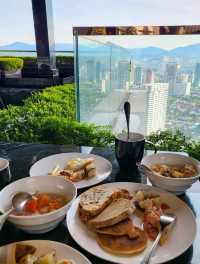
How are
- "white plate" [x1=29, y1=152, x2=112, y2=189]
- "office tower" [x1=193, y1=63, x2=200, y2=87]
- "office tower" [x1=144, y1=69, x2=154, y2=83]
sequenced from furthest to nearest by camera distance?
"office tower" [x1=144, y1=69, x2=154, y2=83], "office tower" [x1=193, y1=63, x2=200, y2=87], "white plate" [x1=29, y1=152, x2=112, y2=189]

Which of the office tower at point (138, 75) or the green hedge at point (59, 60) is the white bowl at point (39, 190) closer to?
the office tower at point (138, 75)

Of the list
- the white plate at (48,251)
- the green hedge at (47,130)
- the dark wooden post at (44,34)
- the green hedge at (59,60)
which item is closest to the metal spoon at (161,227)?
the white plate at (48,251)

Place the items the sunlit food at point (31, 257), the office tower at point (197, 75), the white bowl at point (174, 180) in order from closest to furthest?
the sunlit food at point (31, 257), the white bowl at point (174, 180), the office tower at point (197, 75)

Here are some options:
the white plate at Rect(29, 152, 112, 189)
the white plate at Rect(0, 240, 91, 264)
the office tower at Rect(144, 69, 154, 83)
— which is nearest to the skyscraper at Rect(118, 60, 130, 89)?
the office tower at Rect(144, 69, 154, 83)

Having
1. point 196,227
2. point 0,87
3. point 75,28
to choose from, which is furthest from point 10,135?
point 0,87

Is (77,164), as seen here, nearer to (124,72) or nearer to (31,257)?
(31,257)

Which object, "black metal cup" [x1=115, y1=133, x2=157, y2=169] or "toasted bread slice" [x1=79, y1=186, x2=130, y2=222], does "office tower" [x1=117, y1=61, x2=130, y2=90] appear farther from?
"toasted bread slice" [x1=79, y1=186, x2=130, y2=222]
